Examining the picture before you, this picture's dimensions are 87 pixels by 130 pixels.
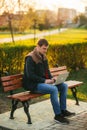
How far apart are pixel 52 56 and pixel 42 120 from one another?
594 cm

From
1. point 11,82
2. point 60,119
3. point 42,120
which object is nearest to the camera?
point 60,119

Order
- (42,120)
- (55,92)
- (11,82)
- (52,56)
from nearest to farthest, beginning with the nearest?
(55,92) → (42,120) → (11,82) → (52,56)

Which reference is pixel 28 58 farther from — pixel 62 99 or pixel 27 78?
pixel 62 99

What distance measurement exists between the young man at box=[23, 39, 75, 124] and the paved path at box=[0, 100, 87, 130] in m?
0.20

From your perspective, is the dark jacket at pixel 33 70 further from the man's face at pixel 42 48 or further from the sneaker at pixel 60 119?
the sneaker at pixel 60 119

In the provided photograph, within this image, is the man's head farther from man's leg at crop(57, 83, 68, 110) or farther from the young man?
man's leg at crop(57, 83, 68, 110)

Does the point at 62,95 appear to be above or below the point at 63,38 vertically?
above

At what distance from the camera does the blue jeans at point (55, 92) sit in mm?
7543

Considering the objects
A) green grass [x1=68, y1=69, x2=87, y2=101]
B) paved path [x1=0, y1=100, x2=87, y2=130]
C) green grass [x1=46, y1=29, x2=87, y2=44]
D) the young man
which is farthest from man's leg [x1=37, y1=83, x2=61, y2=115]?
green grass [x1=46, y1=29, x2=87, y2=44]

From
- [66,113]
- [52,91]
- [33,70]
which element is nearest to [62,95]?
[66,113]

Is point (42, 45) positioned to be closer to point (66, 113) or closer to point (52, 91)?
point (52, 91)

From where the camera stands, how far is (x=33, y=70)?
7.69 m

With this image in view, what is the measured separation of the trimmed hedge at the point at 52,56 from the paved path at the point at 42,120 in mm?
2586

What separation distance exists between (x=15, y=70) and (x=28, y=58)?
163 inches
